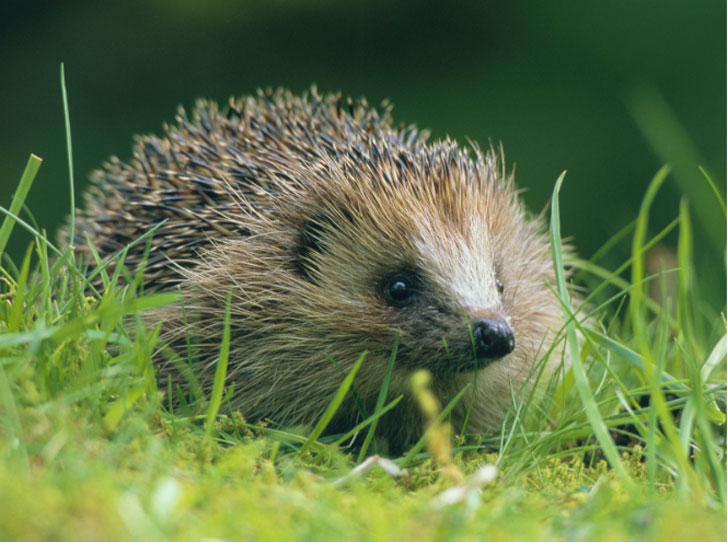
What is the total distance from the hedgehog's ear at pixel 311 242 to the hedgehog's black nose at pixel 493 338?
0.71m

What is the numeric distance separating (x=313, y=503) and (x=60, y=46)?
7.01 metres

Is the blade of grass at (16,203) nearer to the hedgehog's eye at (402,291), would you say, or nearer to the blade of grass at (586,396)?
the hedgehog's eye at (402,291)

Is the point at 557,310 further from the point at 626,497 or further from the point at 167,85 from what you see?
the point at 167,85

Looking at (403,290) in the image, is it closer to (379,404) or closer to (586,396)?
(379,404)

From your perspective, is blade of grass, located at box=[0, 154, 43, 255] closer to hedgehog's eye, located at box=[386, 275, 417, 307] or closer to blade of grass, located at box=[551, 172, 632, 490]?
hedgehog's eye, located at box=[386, 275, 417, 307]

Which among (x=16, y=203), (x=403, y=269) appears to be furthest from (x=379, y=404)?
(x=16, y=203)

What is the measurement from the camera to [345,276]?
121 inches

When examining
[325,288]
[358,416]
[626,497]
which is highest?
[325,288]

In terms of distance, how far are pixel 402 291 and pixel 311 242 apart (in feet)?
1.41

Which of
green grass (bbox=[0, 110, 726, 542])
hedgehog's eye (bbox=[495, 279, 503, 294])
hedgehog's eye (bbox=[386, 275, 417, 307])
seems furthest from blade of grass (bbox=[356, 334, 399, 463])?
hedgehog's eye (bbox=[495, 279, 503, 294])

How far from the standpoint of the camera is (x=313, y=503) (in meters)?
1.66

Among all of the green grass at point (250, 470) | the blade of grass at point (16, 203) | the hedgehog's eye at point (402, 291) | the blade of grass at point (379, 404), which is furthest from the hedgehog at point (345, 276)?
the blade of grass at point (16, 203)

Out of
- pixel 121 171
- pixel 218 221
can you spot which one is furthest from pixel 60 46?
pixel 218 221

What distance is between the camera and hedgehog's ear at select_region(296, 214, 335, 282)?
313cm
